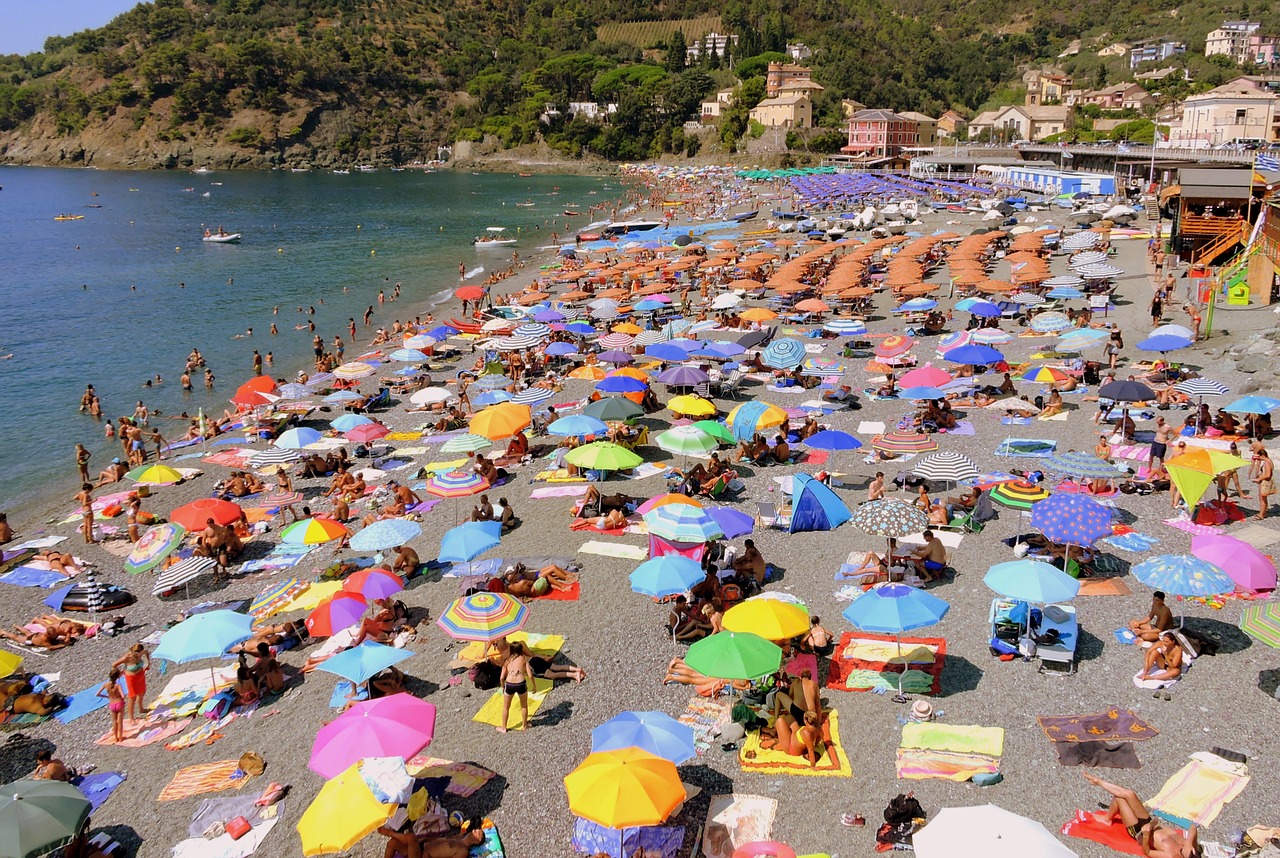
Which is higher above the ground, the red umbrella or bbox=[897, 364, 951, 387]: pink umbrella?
bbox=[897, 364, 951, 387]: pink umbrella

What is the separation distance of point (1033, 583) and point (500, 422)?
32.9ft

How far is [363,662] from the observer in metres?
9.41

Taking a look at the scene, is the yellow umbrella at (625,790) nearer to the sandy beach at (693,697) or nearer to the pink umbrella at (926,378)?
the sandy beach at (693,697)

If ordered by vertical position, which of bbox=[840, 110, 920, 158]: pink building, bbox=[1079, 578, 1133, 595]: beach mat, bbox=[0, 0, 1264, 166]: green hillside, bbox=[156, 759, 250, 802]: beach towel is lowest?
bbox=[156, 759, 250, 802]: beach towel

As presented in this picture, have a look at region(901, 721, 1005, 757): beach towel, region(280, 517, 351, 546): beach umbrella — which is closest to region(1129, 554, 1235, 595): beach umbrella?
region(901, 721, 1005, 757): beach towel

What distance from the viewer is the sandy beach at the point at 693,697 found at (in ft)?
25.4

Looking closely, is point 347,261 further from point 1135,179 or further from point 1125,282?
point 1135,179

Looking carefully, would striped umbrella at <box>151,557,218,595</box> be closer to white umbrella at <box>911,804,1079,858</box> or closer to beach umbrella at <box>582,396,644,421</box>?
beach umbrella at <box>582,396,644,421</box>

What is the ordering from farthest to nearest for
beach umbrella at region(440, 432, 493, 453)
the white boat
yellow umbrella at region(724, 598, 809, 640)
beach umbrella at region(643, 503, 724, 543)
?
the white boat
beach umbrella at region(440, 432, 493, 453)
beach umbrella at region(643, 503, 724, 543)
yellow umbrella at region(724, 598, 809, 640)

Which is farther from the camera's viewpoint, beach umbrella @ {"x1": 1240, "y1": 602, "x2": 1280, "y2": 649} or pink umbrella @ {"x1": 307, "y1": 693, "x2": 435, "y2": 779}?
beach umbrella @ {"x1": 1240, "y1": 602, "x2": 1280, "y2": 649}

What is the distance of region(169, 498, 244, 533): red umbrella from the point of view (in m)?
14.2

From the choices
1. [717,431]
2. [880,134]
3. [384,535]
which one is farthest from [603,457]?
[880,134]

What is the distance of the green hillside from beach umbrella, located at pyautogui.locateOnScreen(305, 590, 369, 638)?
121 metres

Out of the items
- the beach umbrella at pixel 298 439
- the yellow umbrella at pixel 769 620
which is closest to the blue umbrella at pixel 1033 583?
the yellow umbrella at pixel 769 620
